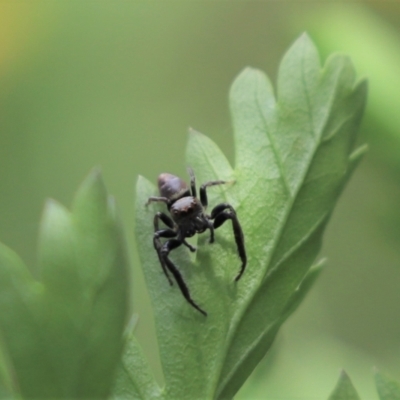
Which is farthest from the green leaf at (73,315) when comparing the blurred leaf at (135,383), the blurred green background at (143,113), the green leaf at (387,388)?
the blurred green background at (143,113)

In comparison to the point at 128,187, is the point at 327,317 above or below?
above

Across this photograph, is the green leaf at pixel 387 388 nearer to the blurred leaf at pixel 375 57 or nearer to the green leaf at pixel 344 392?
the green leaf at pixel 344 392

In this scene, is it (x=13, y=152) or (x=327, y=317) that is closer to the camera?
(x=327, y=317)

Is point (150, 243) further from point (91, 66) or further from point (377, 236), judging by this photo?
point (91, 66)

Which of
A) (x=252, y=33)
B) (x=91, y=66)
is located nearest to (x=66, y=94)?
(x=91, y=66)

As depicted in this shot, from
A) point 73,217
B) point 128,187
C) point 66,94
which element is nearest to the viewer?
point 73,217

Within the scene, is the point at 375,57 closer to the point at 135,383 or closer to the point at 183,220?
the point at 183,220
